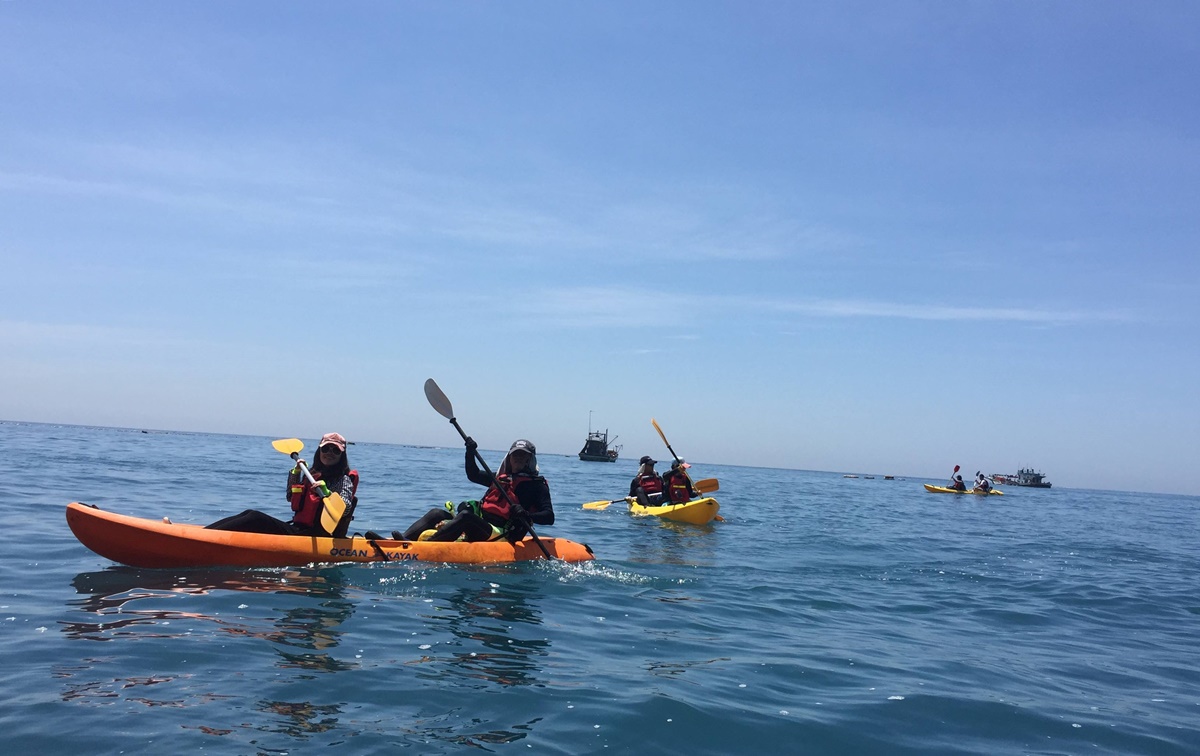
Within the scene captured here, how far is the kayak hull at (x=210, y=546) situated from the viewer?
8.05 m

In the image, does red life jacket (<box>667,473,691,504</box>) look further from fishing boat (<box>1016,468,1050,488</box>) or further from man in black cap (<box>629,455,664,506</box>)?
fishing boat (<box>1016,468,1050,488</box>)

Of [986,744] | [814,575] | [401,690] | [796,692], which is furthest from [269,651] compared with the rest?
[814,575]

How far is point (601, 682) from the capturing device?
5.60 m

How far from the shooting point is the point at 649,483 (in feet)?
64.8

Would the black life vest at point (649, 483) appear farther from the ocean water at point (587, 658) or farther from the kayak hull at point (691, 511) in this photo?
the ocean water at point (587, 658)

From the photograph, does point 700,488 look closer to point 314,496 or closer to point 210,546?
point 314,496

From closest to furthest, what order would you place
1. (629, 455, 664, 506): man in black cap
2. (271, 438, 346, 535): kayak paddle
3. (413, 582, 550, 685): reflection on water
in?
(413, 582, 550, 685): reflection on water → (271, 438, 346, 535): kayak paddle → (629, 455, 664, 506): man in black cap

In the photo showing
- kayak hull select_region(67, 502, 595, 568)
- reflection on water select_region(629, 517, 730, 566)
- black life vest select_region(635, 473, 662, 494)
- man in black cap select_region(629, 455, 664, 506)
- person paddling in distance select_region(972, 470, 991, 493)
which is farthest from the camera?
person paddling in distance select_region(972, 470, 991, 493)

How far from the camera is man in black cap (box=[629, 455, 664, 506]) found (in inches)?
766

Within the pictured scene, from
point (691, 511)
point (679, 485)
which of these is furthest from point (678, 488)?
point (691, 511)

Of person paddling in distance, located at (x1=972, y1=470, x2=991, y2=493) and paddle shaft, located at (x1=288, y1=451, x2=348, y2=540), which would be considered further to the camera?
person paddling in distance, located at (x1=972, y1=470, x2=991, y2=493)

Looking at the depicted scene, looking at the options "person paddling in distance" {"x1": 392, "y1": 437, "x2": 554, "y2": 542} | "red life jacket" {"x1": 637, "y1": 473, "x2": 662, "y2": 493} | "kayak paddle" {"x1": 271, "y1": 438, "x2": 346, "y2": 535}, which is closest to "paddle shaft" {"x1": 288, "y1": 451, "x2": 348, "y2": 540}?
"kayak paddle" {"x1": 271, "y1": 438, "x2": 346, "y2": 535}

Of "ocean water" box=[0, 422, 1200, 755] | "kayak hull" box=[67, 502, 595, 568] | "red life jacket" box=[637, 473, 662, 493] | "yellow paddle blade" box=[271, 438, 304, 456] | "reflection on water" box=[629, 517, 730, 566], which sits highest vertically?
"yellow paddle blade" box=[271, 438, 304, 456]

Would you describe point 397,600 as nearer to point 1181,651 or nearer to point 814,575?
point 814,575
